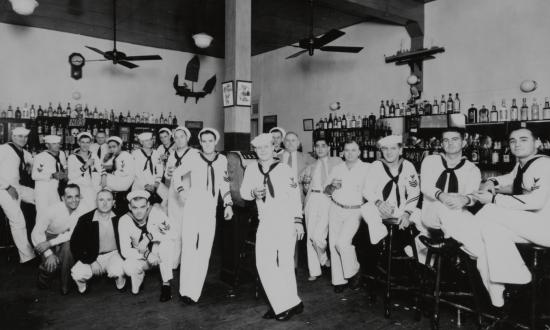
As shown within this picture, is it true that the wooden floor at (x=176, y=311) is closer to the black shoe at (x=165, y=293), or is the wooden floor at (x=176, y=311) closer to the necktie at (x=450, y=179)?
the black shoe at (x=165, y=293)

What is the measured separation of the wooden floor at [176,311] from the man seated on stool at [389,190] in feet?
2.47

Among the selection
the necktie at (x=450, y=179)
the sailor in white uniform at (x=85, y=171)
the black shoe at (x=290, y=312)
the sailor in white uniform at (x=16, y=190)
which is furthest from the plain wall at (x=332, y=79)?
the sailor in white uniform at (x=16, y=190)

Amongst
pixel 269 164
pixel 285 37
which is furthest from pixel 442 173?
pixel 285 37

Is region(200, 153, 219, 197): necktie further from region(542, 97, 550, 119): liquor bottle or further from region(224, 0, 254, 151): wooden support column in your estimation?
region(542, 97, 550, 119): liquor bottle

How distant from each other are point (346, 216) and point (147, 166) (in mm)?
3306

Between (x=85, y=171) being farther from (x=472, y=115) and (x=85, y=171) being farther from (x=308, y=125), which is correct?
(x=472, y=115)

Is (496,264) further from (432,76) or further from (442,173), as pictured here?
(432,76)

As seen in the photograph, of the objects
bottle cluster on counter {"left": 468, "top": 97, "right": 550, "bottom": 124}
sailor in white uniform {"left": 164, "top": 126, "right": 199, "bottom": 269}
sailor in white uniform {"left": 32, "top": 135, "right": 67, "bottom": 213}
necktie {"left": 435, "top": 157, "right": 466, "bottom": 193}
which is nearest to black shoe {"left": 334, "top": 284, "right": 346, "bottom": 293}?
necktie {"left": 435, "top": 157, "right": 466, "bottom": 193}

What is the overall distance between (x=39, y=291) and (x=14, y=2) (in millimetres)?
4351

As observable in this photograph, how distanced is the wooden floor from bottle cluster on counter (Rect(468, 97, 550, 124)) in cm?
402

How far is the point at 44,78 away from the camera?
9.25m

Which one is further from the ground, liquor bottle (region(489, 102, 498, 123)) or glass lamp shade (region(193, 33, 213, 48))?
glass lamp shade (region(193, 33, 213, 48))

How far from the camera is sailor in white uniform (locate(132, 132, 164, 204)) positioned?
19.6ft

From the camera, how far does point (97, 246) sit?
13.7ft
